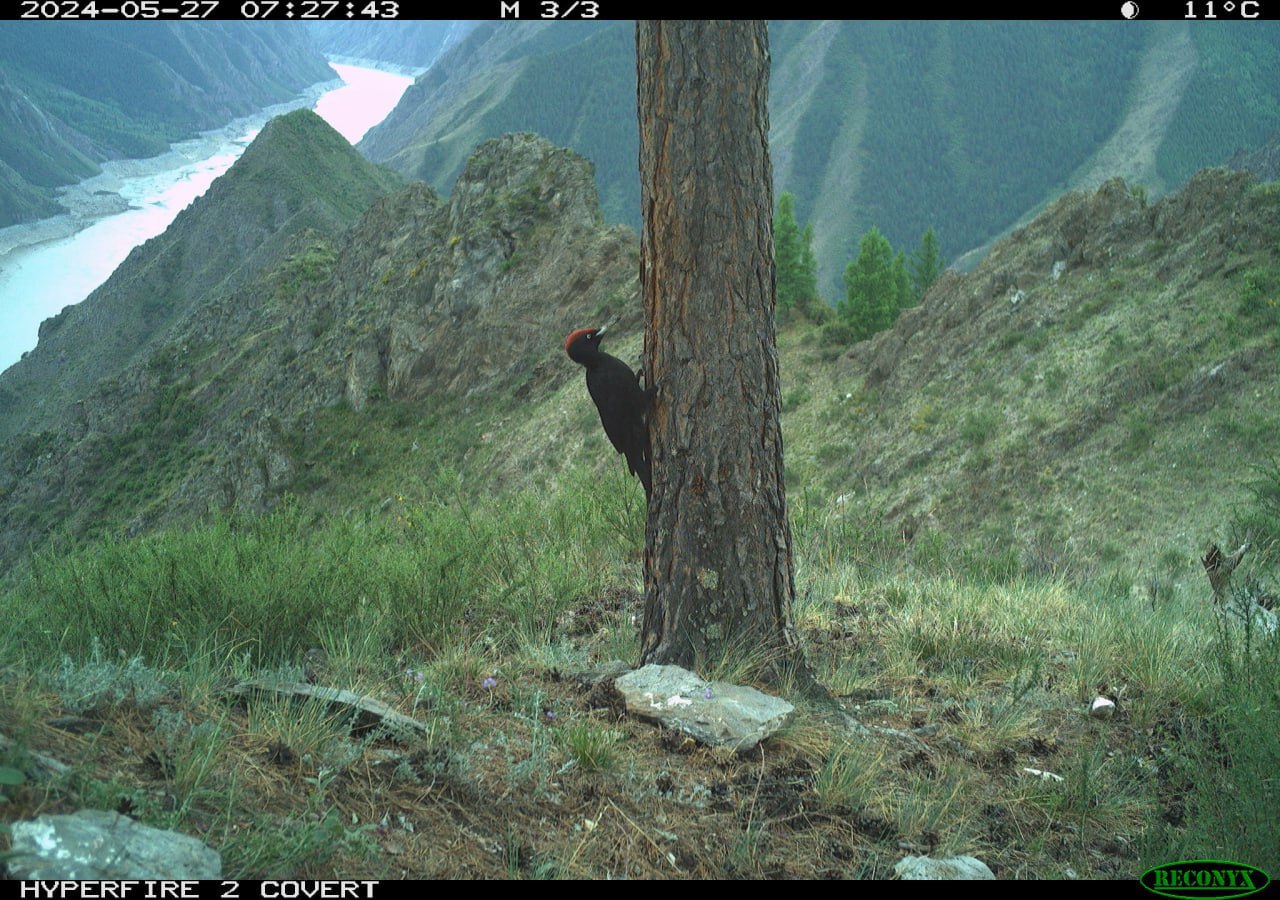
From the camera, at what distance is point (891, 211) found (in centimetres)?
12362

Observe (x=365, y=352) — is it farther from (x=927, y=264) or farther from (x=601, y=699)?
(x=927, y=264)

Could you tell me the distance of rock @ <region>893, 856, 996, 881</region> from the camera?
248 cm

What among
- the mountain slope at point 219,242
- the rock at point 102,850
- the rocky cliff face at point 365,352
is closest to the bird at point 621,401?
the rock at point 102,850

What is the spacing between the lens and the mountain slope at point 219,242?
4569cm

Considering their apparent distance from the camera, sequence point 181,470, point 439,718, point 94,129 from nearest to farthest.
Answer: point 439,718
point 94,129
point 181,470

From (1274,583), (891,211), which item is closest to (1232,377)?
(1274,583)

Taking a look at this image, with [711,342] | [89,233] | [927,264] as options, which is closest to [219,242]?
[927,264]

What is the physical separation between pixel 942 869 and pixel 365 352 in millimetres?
29376

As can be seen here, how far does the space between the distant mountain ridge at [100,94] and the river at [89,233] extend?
15.6 inches

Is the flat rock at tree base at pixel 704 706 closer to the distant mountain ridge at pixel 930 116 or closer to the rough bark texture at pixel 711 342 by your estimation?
the rough bark texture at pixel 711 342

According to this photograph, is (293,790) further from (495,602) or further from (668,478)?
(495,602)

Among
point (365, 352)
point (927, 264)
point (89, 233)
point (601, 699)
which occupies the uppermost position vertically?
point (927, 264)

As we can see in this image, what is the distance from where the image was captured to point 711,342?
3527 millimetres

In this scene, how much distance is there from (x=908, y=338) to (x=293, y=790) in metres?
19.9
